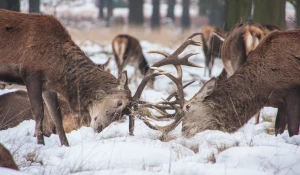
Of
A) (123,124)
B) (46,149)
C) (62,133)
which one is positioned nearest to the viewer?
(46,149)

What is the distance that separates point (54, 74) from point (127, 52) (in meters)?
9.37

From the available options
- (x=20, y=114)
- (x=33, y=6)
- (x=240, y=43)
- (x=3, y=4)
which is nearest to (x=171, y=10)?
(x=33, y=6)

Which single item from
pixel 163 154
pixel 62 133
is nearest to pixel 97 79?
pixel 62 133

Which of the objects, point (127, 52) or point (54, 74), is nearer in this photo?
point (54, 74)

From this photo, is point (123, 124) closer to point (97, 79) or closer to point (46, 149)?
point (97, 79)

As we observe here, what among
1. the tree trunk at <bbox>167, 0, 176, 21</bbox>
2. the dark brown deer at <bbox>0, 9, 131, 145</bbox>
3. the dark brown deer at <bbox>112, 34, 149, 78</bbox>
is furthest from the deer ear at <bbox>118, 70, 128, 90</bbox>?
the tree trunk at <bbox>167, 0, 176, 21</bbox>

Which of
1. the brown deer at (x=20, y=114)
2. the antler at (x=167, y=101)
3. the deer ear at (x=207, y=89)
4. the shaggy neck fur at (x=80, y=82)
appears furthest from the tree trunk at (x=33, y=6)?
the deer ear at (x=207, y=89)

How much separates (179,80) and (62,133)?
154 cm

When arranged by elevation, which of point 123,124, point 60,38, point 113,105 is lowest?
point 123,124

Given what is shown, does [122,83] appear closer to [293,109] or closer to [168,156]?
[168,156]

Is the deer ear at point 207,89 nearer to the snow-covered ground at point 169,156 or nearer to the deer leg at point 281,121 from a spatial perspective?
the snow-covered ground at point 169,156

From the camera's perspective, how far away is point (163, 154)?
609 centimetres

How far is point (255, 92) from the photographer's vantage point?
764 cm

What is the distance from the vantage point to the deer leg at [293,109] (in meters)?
7.51
